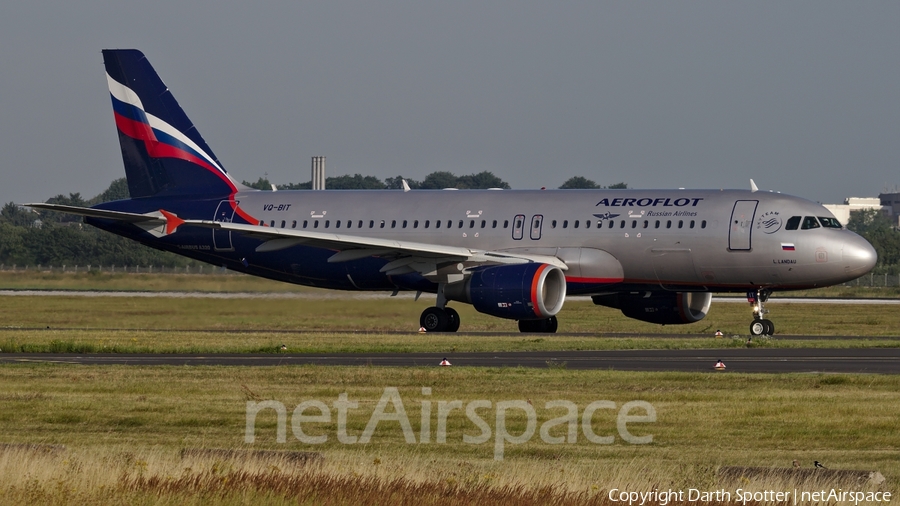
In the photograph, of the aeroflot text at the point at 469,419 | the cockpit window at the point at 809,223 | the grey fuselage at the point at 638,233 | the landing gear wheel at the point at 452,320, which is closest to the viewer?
the aeroflot text at the point at 469,419

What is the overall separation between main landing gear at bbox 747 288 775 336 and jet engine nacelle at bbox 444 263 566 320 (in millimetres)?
4941

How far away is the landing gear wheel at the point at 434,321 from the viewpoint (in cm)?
A: 3672

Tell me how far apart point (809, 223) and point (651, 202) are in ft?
13.7

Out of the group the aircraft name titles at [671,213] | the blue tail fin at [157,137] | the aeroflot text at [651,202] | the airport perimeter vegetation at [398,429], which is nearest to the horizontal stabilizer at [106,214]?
the blue tail fin at [157,137]

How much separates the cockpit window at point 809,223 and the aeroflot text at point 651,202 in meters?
2.77

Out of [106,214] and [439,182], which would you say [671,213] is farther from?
[439,182]

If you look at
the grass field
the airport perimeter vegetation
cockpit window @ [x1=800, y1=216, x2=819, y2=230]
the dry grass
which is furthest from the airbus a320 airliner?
the dry grass

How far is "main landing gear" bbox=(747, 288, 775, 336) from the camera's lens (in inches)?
1339

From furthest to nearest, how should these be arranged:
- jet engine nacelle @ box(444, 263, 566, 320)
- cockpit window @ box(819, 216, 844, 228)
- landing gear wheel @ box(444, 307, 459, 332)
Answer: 1. landing gear wheel @ box(444, 307, 459, 332)
2. cockpit window @ box(819, 216, 844, 228)
3. jet engine nacelle @ box(444, 263, 566, 320)

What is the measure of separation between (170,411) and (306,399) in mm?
1864

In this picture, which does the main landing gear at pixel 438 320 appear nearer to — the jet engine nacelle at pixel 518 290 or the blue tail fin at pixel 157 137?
the jet engine nacelle at pixel 518 290

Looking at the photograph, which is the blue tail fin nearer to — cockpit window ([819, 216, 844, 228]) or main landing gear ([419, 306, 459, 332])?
main landing gear ([419, 306, 459, 332])

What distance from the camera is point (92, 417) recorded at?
54.7 ft

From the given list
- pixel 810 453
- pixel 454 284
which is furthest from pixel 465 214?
pixel 810 453
